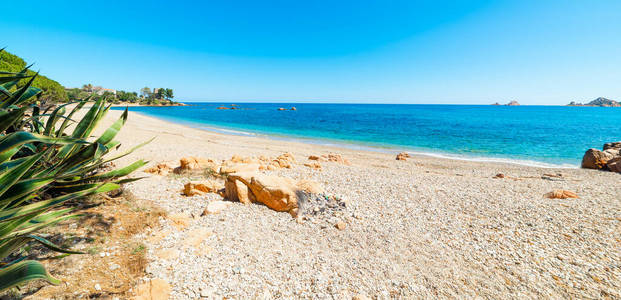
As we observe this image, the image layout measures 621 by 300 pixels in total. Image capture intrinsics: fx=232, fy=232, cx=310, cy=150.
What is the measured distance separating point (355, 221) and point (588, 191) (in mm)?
9498

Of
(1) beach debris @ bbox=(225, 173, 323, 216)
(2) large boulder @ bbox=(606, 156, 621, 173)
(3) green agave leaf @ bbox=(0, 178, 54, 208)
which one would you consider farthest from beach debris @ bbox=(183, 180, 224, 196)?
(2) large boulder @ bbox=(606, 156, 621, 173)

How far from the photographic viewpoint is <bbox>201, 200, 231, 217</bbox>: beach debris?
4945 mm

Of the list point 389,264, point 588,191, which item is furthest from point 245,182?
point 588,191

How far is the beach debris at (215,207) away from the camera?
4.95 metres

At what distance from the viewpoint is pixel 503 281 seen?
3.71 m

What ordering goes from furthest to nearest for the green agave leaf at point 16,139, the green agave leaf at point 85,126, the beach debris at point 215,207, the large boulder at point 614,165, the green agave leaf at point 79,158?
the large boulder at point 614,165 < the beach debris at point 215,207 < the green agave leaf at point 85,126 < the green agave leaf at point 79,158 < the green agave leaf at point 16,139

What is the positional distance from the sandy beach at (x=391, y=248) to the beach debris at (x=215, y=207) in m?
0.11

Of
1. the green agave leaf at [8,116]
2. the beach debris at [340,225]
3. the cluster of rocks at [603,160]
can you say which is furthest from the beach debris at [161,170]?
the cluster of rocks at [603,160]

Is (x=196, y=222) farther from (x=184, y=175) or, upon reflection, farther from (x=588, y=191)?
(x=588, y=191)

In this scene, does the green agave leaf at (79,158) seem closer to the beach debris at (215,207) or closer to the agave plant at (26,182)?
the agave plant at (26,182)

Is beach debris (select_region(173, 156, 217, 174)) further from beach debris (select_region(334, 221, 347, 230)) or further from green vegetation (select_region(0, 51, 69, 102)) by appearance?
beach debris (select_region(334, 221, 347, 230))

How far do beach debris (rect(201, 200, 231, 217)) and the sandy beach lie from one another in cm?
11

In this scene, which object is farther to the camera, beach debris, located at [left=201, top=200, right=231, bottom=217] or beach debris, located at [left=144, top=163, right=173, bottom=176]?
beach debris, located at [left=144, top=163, right=173, bottom=176]

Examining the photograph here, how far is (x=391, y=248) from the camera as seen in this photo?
4418 mm
